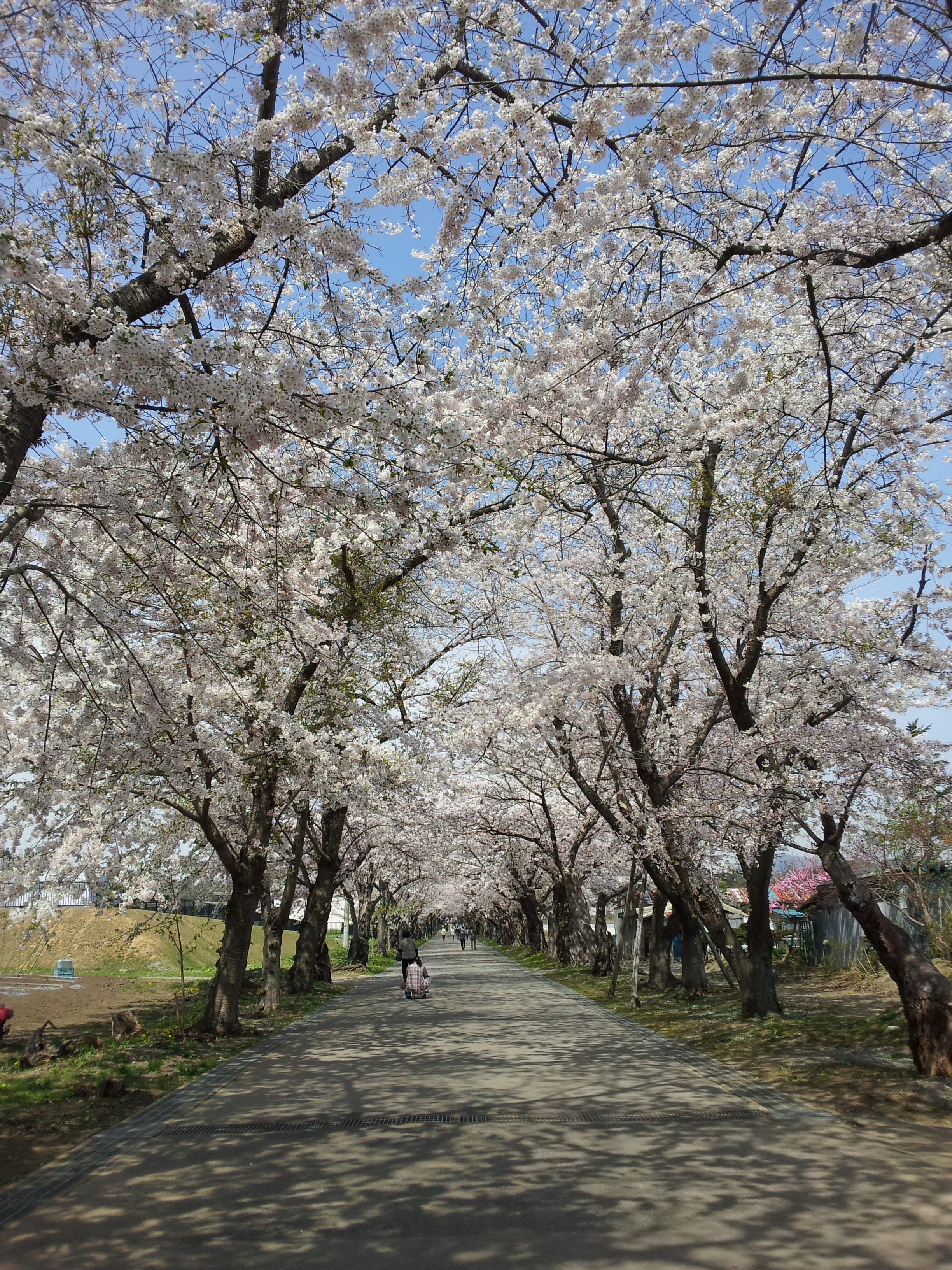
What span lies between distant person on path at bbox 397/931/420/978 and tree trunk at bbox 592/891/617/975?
19.7 ft

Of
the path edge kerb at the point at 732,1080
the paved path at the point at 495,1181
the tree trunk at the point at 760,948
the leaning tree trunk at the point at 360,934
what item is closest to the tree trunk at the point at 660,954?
the path edge kerb at the point at 732,1080

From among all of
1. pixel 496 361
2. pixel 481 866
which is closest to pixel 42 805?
pixel 496 361

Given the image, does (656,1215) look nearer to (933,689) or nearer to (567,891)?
(933,689)

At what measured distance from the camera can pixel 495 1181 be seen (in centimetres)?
515

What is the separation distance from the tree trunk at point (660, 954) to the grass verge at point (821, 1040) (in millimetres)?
600

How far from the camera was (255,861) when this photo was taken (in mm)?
11938

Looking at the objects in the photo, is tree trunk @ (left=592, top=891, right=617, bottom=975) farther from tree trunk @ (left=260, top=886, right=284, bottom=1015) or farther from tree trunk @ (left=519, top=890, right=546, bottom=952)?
tree trunk @ (left=519, top=890, right=546, bottom=952)

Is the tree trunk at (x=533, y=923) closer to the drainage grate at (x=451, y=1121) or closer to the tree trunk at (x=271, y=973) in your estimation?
the tree trunk at (x=271, y=973)

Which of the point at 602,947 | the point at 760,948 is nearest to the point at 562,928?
the point at 602,947

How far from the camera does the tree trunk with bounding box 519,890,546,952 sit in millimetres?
41156

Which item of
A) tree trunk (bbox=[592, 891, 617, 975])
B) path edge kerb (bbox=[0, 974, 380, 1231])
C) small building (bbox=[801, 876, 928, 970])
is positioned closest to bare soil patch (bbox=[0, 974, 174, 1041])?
path edge kerb (bbox=[0, 974, 380, 1231])

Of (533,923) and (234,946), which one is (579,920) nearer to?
(533,923)

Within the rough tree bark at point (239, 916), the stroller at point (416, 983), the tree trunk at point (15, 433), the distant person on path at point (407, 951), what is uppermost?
the tree trunk at point (15, 433)

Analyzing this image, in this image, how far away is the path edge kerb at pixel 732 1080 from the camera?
6.89 meters
